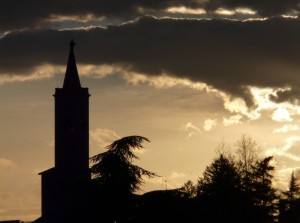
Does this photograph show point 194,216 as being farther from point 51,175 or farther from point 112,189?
point 51,175

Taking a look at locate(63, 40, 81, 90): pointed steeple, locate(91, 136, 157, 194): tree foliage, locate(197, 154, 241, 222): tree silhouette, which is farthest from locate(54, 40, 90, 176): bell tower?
locate(91, 136, 157, 194): tree foliage

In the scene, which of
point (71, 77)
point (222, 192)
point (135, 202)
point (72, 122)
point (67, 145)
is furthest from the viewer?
point (67, 145)

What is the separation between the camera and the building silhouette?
85188mm

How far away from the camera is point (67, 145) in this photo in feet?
282

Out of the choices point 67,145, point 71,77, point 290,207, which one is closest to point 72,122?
point 67,145

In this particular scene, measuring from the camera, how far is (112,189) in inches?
1930

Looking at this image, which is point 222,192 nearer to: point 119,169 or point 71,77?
point 71,77

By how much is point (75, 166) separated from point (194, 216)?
34337 millimetres

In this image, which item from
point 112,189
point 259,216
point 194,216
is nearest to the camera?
point 112,189

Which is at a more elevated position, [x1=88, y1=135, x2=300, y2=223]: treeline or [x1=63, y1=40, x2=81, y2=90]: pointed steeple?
[x1=63, y1=40, x2=81, y2=90]: pointed steeple

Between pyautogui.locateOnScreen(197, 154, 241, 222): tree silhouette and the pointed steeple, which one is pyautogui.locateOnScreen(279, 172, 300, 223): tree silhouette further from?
the pointed steeple

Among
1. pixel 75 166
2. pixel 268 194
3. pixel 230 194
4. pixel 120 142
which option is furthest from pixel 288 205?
pixel 120 142

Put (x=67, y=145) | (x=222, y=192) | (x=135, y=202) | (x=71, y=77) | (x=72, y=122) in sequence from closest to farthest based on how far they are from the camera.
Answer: (x=135, y=202) < (x=222, y=192) < (x=71, y=77) < (x=72, y=122) < (x=67, y=145)

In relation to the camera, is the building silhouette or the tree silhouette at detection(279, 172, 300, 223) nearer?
the tree silhouette at detection(279, 172, 300, 223)
